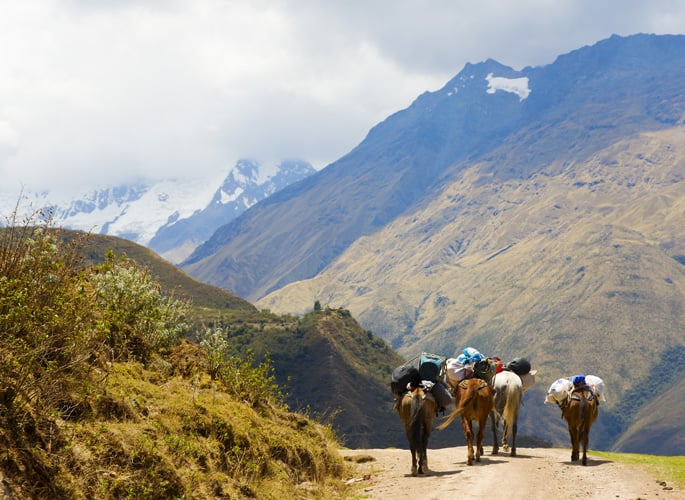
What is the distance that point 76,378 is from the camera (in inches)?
527

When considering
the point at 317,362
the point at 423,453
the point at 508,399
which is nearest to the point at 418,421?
the point at 423,453

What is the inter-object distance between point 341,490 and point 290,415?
A: 159 inches

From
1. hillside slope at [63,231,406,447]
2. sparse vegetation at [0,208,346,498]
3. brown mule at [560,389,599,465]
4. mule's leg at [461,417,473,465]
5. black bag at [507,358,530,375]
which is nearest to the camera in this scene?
sparse vegetation at [0,208,346,498]

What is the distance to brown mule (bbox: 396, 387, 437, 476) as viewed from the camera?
20.0 m

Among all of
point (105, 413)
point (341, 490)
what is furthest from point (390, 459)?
point (105, 413)

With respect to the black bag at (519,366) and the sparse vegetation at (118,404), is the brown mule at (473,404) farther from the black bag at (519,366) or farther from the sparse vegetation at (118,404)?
the black bag at (519,366)

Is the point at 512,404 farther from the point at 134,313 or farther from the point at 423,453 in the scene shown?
the point at 134,313

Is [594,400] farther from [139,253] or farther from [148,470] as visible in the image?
[139,253]

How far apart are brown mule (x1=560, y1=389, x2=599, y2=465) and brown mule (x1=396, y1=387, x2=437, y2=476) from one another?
526 cm

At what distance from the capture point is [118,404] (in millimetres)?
13984

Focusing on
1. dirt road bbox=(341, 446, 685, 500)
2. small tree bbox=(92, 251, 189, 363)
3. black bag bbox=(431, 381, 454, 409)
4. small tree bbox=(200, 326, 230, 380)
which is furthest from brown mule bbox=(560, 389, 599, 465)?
small tree bbox=(92, 251, 189, 363)

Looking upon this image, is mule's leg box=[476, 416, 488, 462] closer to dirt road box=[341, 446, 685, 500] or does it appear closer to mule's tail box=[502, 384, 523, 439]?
dirt road box=[341, 446, 685, 500]

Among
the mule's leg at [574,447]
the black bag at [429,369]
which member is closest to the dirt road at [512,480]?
the mule's leg at [574,447]

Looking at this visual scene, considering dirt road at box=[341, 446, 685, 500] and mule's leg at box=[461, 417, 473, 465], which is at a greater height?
mule's leg at box=[461, 417, 473, 465]
